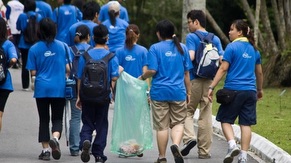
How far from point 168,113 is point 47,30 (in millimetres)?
1826

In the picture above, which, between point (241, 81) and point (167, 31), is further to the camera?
point (167, 31)

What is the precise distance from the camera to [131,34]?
13.2 meters

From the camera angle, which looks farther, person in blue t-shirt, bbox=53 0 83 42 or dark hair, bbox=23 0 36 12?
dark hair, bbox=23 0 36 12

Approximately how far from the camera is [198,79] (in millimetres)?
12828

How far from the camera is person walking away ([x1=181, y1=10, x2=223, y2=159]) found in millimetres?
12688

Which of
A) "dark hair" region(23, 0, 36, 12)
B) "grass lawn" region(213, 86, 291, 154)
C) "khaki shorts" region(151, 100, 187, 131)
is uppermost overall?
"dark hair" region(23, 0, 36, 12)

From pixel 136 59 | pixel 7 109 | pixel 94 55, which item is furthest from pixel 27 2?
pixel 94 55

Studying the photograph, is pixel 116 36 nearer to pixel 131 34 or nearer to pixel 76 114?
pixel 131 34

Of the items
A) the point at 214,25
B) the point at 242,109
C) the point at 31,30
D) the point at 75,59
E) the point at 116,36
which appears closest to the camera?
the point at 242,109

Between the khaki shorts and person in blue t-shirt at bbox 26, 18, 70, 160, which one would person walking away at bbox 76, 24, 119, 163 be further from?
the khaki shorts

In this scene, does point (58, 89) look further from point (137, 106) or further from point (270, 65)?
point (270, 65)

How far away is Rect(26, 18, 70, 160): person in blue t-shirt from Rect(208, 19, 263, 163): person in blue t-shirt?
190 centimetres

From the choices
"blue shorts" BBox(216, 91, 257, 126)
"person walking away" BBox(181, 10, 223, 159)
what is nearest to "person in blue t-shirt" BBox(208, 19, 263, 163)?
"blue shorts" BBox(216, 91, 257, 126)

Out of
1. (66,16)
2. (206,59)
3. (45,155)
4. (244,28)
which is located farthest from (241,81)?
(66,16)
